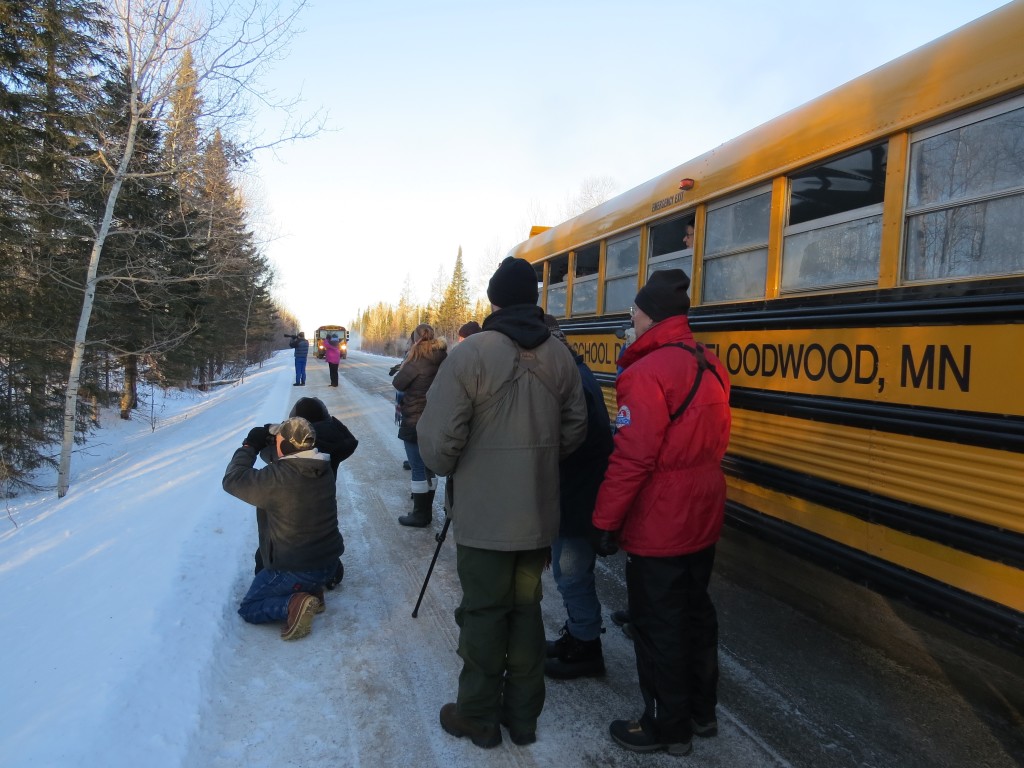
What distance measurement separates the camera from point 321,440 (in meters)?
3.50

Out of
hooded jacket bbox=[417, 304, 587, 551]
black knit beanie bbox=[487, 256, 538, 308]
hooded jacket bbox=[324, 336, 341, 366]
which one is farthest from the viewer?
hooded jacket bbox=[324, 336, 341, 366]

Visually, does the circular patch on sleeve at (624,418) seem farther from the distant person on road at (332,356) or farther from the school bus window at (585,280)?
the distant person on road at (332,356)

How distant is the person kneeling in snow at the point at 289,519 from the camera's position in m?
3.16

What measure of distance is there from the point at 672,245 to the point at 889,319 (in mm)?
1916

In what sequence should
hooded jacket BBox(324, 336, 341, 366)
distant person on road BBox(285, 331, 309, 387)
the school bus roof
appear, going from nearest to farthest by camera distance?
the school bus roof, hooded jacket BBox(324, 336, 341, 366), distant person on road BBox(285, 331, 309, 387)

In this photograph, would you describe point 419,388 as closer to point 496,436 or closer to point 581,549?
point 581,549

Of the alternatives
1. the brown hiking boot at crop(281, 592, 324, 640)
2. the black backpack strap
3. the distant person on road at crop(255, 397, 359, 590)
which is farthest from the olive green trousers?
the distant person on road at crop(255, 397, 359, 590)

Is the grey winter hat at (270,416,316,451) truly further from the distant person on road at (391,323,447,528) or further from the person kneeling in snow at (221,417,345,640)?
the distant person on road at (391,323,447,528)

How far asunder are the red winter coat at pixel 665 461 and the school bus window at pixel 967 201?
1.17m

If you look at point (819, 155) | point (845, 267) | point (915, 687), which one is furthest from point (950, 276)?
point (915, 687)

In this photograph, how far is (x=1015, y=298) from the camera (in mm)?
2188

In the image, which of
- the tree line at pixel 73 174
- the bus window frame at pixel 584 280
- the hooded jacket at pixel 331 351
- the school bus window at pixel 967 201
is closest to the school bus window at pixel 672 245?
the bus window frame at pixel 584 280

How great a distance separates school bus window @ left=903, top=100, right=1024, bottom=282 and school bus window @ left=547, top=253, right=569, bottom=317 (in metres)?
3.76

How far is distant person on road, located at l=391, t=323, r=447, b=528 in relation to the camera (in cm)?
503
